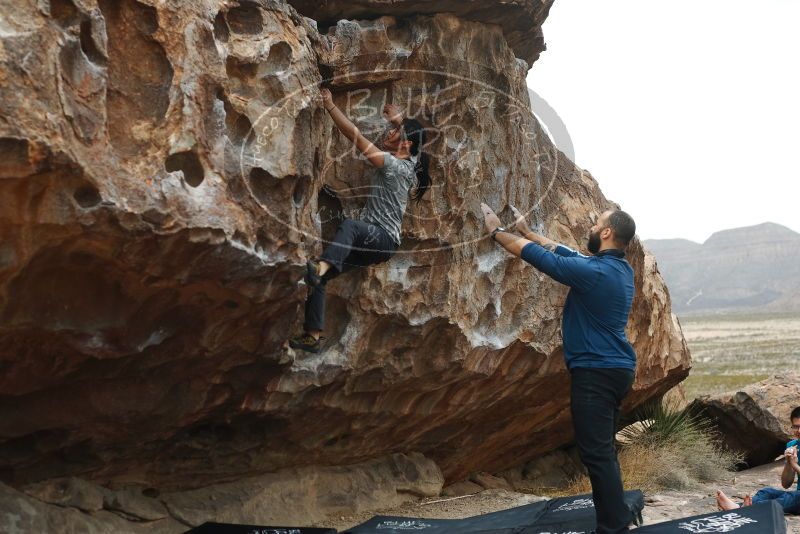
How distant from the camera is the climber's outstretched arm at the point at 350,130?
5746 mm

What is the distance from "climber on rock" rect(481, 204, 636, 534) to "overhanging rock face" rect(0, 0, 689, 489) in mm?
1644

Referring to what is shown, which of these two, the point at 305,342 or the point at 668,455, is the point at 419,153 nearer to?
the point at 305,342

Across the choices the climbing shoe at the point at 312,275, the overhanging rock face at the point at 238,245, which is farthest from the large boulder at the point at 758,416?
the climbing shoe at the point at 312,275

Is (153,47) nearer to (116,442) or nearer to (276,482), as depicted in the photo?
(116,442)

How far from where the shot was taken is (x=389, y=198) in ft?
19.8

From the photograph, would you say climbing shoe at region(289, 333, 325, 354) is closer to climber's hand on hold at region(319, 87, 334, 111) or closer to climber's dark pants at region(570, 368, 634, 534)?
climber's hand on hold at region(319, 87, 334, 111)

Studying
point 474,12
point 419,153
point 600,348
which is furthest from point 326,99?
point 600,348

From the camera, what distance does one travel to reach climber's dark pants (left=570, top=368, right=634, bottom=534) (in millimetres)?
5145

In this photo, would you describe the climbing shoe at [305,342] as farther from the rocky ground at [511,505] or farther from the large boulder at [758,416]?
the large boulder at [758,416]

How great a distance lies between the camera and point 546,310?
8289 mm

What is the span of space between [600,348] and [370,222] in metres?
1.81

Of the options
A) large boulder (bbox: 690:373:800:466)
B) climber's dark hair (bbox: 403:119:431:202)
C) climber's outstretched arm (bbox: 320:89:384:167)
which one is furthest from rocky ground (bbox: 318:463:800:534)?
climber's outstretched arm (bbox: 320:89:384:167)

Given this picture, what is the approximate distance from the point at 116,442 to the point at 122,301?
1528 mm

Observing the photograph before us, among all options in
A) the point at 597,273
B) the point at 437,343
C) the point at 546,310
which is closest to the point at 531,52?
the point at 546,310
